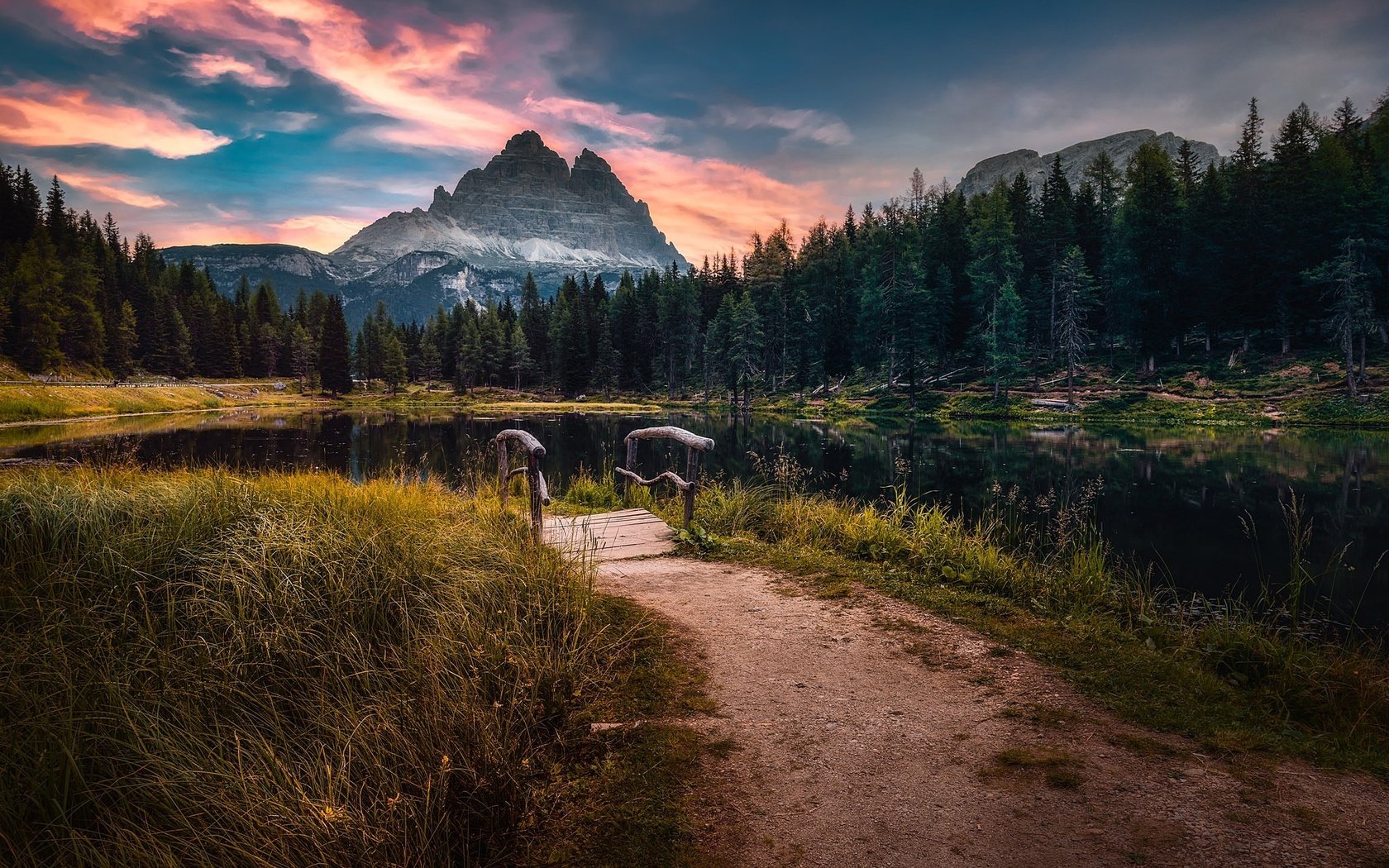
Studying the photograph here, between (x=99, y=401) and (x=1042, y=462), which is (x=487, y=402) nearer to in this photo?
(x=99, y=401)

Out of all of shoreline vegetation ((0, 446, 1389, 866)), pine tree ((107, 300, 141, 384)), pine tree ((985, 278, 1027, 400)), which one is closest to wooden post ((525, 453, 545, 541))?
shoreline vegetation ((0, 446, 1389, 866))

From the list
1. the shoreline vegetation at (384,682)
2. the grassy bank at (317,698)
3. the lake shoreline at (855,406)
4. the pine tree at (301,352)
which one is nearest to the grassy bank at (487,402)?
the lake shoreline at (855,406)

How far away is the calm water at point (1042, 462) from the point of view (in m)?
12.5

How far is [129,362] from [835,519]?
320ft

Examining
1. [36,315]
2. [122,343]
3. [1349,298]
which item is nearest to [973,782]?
[1349,298]

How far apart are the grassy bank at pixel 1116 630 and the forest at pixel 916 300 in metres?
46.9

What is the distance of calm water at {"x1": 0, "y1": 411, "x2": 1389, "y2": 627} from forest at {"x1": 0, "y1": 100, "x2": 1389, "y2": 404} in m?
18.2

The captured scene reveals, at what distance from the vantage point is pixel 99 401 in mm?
49562

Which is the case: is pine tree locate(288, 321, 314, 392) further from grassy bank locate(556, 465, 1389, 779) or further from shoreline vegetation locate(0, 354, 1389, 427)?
grassy bank locate(556, 465, 1389, 779)

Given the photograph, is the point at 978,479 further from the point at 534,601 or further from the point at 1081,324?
the point at 1081,324

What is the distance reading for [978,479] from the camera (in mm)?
21328

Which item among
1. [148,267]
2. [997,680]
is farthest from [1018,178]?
[148,267]

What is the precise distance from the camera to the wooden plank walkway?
831 centimetres

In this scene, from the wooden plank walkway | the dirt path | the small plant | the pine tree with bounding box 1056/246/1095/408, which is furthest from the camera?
the pine tree with bounding box 1056/246/1095/408
